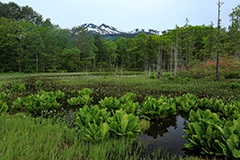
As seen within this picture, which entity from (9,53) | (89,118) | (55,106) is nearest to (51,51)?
(9,53)

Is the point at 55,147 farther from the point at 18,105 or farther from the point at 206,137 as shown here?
the point at 18,105

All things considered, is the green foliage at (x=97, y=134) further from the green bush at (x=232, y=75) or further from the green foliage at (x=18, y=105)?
the green bush at (x=232, y=75)

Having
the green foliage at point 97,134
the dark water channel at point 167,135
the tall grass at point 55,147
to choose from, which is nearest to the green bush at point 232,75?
the dark water channel at point 167,135

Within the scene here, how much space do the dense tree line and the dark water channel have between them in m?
21.3

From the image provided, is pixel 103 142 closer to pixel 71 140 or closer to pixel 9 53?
pixel 71 140

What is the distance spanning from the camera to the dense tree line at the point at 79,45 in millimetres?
35812

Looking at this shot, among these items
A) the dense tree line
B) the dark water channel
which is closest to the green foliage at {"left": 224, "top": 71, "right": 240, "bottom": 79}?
the dense tree line

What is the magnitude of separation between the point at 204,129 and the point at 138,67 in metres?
57.2

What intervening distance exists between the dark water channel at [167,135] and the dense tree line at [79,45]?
70.0ft

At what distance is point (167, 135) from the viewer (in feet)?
13.9

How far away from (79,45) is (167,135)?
191ft

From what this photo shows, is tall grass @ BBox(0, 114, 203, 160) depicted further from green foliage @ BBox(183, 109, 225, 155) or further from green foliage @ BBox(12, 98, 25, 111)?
green foliage @ BBox(12, 98, 25, 111)

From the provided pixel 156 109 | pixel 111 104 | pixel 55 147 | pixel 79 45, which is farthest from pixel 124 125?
pixel 79 45

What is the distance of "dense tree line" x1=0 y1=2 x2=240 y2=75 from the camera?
117 feet
